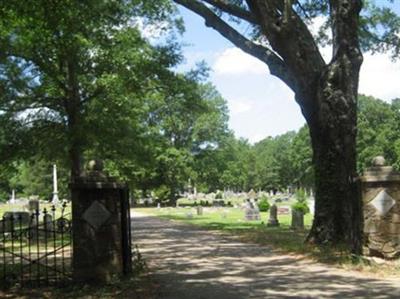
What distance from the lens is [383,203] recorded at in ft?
37.3

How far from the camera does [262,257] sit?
1340 centimetres

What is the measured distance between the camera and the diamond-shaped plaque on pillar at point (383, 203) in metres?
11.3

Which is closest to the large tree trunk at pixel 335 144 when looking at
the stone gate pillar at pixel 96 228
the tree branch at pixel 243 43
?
the tree branch at pixel 243 43

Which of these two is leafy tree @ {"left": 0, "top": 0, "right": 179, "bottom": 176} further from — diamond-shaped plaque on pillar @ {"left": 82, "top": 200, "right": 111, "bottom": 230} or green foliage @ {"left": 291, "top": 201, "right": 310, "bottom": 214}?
diamond-shaped plaque on pillar @ {"left": 82, "top": 200, "right": 111, "bottom": 230}

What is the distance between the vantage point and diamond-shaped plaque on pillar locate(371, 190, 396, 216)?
446 inches

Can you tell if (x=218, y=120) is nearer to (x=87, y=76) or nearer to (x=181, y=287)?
(x=87, y=76)

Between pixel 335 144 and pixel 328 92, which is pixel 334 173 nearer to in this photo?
pixel 335 144

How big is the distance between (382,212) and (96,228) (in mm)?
5432

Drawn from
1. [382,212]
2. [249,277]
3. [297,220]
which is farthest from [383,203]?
[297,220]

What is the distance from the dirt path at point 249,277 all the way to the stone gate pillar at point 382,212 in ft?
3.41

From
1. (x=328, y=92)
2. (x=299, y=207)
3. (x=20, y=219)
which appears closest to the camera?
(x=20, y=219)

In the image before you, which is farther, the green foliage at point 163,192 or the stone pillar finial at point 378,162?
the green foliage at point 163,192

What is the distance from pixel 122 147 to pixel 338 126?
35.1 feet

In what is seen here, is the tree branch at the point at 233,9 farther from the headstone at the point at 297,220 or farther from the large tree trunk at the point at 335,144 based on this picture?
the headstone at the point at 297,220
